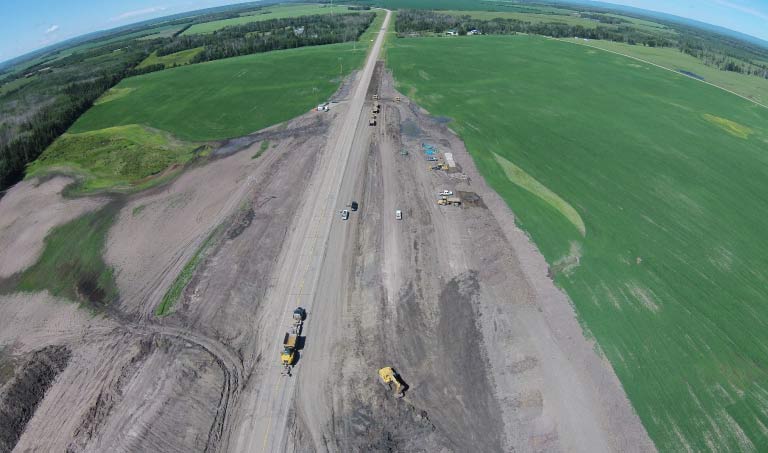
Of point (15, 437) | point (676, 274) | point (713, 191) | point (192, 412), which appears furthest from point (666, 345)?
point (15, 437)

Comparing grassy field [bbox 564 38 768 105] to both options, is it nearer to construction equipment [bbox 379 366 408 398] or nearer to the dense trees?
the dense trees

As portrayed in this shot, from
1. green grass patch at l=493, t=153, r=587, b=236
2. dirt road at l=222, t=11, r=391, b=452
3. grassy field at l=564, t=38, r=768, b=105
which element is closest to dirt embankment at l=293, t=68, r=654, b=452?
dirt road at l=222, t=11, r=391, b=452

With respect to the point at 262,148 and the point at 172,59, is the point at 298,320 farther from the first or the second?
the point at 172,59

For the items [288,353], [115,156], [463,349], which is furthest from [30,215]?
[463,349]

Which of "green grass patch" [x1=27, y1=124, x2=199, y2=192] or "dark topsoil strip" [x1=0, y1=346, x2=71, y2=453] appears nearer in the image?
"dark topsoil strip" [x1=0, y1=346, x2=71, y2=453]

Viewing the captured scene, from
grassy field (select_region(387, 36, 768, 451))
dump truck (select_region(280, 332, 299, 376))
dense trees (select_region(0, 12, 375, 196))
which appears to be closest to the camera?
grassy field (select_region(387, 36, 768, 451))

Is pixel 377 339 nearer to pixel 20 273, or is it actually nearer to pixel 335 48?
pixel 20 273

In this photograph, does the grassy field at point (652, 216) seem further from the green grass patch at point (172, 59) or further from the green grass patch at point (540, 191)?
the green grass patch at point (172, 59)
